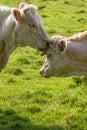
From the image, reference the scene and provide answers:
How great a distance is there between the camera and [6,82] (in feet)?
37.5

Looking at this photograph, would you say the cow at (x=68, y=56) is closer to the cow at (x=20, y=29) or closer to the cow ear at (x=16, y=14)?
the cow at (x=20, y=29)

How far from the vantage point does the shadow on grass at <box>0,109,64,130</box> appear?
8.65 m

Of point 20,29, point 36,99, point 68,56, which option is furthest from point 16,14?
point 36,99

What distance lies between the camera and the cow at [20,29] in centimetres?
912

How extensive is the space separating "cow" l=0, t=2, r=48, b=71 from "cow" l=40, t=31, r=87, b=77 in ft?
1.69

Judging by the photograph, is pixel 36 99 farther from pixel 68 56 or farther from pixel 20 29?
pixel 68 56

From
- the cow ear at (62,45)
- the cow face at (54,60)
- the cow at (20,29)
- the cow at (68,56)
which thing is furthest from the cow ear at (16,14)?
the cow ear at (62,45)

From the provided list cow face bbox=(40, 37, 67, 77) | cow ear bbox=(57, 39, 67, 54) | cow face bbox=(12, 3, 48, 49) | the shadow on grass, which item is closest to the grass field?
the shadow on grass

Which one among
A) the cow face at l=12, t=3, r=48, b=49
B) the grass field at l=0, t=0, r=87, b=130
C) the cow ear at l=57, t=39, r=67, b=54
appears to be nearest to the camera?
the cow ear at l=57, t=39, r=67, b=54

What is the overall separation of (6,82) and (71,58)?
11.2ft

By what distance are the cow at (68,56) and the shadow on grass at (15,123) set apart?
118cm

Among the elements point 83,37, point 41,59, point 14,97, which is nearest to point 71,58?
point 83,37

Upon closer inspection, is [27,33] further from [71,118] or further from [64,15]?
[64,15]

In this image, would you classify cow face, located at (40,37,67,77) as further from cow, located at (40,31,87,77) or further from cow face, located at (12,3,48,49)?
cow face, located at (12,3,48,49)
